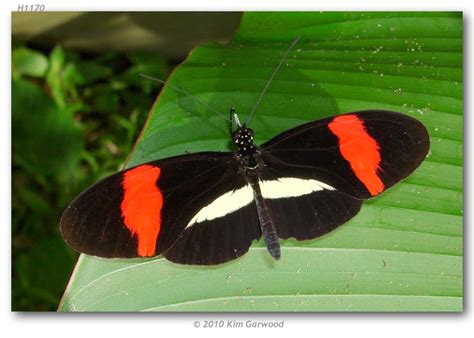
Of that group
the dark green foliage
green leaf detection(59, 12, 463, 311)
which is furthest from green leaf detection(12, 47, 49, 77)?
green leaf detection(59, 12, 463, 311)

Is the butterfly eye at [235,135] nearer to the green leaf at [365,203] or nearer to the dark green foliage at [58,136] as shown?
the green leaf at [365,203]

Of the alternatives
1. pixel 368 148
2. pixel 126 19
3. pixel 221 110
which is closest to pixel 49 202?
pixel 126 19

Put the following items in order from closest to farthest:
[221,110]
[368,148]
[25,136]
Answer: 1. [368,148]
2. [221,110]
3. [25,136]

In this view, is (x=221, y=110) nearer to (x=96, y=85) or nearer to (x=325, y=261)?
(x=325, y=261)

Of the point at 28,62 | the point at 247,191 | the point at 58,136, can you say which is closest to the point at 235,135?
the point at 247,191

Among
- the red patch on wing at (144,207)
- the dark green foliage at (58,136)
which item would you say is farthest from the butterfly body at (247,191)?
the dark green foliage at (58,136)

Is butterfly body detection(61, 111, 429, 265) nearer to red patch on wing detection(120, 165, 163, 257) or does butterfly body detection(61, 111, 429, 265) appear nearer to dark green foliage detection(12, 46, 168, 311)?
red patch on wing detection(120, 165, 163, 257)
